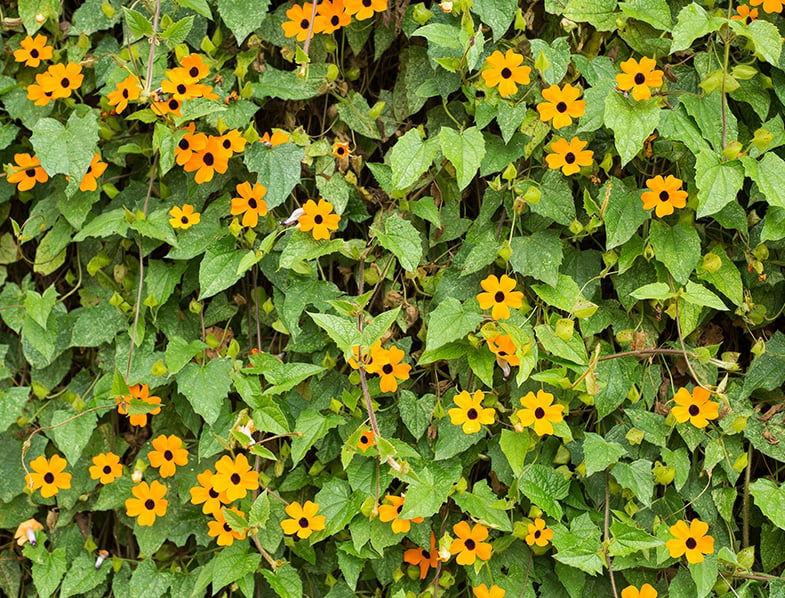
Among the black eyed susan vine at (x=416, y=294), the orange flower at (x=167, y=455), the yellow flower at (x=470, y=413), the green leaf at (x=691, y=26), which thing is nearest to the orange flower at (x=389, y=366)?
the black eyed susan vine at (x=416, y=294)

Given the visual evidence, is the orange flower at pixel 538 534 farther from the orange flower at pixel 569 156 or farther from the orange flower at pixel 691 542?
the orange flower at pixel 569 156

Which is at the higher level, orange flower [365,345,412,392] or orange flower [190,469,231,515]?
orange flower [365,345,412,392]

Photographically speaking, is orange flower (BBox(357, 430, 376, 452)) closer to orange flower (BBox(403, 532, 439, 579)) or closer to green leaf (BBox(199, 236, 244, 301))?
orange flower (BBox(403, 532, 439, 579))

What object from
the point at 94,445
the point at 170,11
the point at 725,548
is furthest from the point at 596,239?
the point at 94,445

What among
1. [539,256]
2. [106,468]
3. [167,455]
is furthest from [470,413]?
[106,468]

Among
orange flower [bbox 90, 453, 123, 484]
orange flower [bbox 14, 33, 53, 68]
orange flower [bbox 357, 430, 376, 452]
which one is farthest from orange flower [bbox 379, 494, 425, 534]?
orange flower [bbox 14, 33, 53, 68]

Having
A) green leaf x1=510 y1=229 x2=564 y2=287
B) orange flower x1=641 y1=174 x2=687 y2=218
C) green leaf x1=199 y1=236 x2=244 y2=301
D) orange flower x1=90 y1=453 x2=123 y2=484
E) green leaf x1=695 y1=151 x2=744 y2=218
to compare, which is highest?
green leaf x1=695 y1=151 x2=744 y2=218
